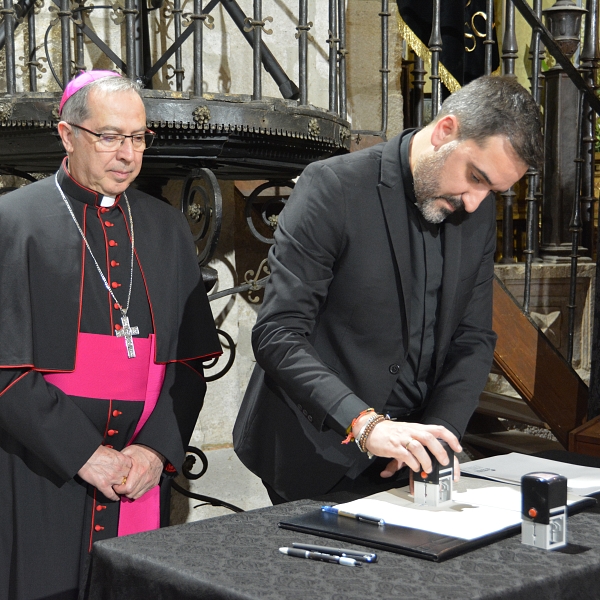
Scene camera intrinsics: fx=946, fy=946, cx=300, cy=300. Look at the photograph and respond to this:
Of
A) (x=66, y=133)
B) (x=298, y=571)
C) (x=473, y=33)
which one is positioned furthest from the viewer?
(x=473, y=33)

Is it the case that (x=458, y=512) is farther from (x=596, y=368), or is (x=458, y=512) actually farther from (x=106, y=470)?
(x=596, y=368)

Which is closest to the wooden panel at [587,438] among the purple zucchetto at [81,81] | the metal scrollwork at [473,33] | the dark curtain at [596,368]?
the dark curtain at [596,368]

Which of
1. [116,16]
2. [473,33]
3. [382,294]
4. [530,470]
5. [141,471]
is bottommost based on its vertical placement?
[141,471]

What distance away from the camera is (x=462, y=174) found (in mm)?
2256

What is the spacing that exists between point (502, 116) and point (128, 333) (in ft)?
4.00

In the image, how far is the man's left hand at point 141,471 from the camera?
2629 millimetres

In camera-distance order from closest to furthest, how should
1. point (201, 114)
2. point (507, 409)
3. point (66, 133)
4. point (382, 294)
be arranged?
1. point (382, 294)
2. point (66, 133)
3. point (201, 114)
4. point (507, 409)

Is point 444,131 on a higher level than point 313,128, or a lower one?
lower

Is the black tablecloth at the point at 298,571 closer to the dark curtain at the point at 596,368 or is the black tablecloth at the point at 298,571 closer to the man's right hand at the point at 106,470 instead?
the man's right hand at the point at 106,470

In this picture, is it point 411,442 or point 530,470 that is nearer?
point 411,442

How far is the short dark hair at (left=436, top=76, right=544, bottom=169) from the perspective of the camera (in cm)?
216

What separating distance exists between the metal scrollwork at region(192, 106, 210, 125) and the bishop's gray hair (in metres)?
0.35

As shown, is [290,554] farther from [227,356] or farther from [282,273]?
[227,356]

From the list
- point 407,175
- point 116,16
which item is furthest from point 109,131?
point 116,16
